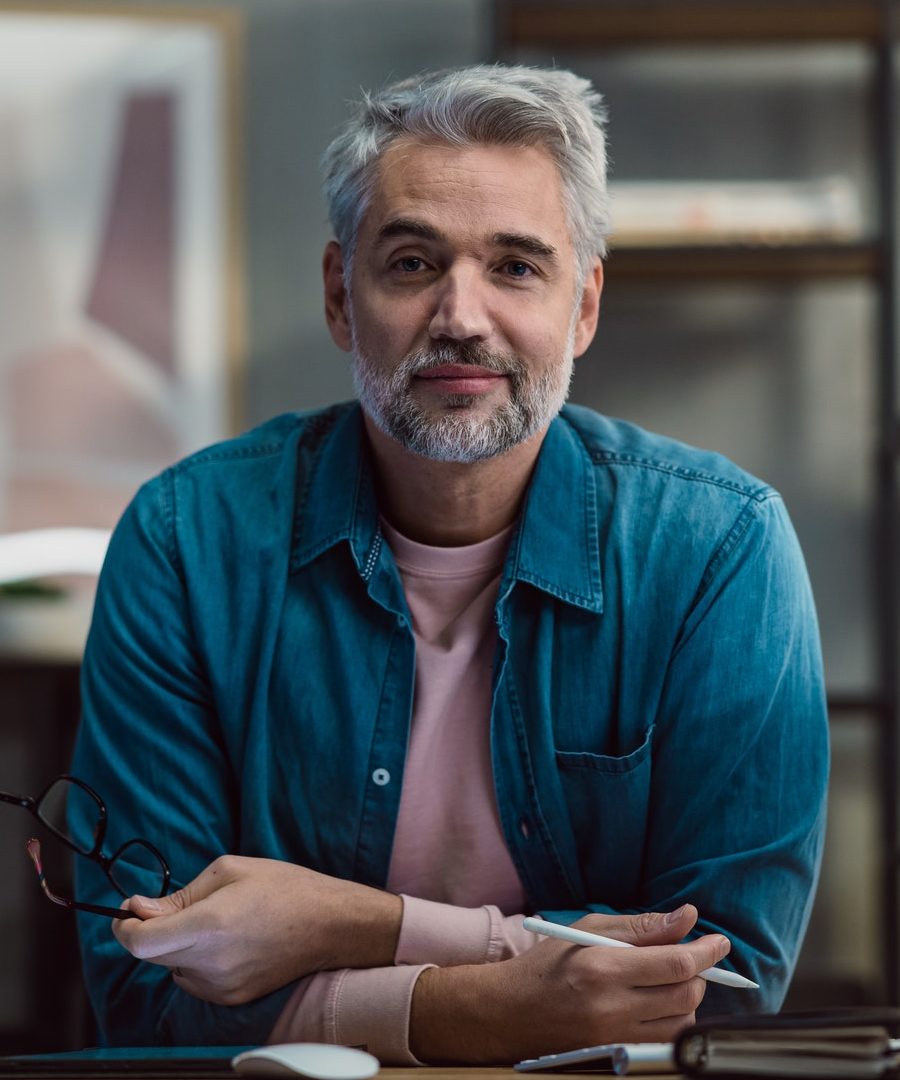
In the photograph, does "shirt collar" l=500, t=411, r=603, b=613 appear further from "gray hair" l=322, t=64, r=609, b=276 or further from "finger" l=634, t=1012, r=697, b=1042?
"finger" l=634, t=1012, r=697, b=1042

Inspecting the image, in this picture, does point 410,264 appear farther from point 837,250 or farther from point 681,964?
point 837,250

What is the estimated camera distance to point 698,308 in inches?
110

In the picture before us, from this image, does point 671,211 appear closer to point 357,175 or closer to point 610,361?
point 610,361

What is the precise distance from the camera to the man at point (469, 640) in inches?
48.1

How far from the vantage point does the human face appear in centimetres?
127

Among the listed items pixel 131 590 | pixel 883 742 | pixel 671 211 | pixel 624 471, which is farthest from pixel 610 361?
pixel 131 590

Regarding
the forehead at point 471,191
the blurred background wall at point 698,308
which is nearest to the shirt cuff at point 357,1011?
the forehead at point 471,191

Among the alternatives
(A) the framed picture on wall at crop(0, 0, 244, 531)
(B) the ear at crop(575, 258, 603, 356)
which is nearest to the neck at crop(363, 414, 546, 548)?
(B) the ear at crop(575, 258, 603, 356)

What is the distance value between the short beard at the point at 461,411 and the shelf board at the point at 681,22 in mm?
1424

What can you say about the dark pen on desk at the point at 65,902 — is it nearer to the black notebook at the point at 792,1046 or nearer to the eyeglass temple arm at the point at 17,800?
the eyeglass temple arm at the point at 17,800

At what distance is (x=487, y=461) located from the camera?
53.0 inches

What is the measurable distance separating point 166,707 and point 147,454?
1621mm

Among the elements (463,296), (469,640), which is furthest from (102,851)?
(463,296)

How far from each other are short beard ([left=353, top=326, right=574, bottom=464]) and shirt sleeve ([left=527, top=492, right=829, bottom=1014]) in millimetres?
227
